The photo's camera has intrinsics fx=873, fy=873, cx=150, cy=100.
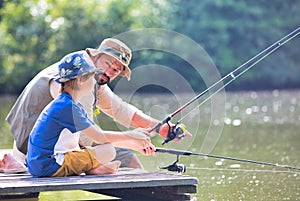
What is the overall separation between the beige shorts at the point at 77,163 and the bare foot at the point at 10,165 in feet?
1.48

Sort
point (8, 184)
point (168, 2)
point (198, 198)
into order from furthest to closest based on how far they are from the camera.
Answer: point (168, 2)
point (198, 198)
point (8, 184)

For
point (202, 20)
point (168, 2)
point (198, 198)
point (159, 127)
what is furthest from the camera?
point (202, 20)

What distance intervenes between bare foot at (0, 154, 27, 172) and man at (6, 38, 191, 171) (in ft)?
0.64

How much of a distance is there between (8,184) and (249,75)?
2786 cm

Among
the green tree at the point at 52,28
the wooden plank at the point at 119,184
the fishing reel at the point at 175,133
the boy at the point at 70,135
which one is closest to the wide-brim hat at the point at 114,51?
the boy at the point at 70,135

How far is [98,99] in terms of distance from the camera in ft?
21.2

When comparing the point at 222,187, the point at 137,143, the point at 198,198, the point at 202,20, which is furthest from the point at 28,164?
the point at 202,20

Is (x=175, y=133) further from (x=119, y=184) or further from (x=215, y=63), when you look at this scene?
(x=215, y=63)

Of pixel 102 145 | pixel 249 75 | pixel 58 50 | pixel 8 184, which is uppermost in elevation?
pixel 249 75

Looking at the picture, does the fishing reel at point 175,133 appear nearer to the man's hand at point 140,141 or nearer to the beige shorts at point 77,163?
the man's hand at point 140,141

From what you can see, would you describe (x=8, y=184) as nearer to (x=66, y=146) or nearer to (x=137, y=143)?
(x=66, y=146)

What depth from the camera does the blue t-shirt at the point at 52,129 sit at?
5.34 meters

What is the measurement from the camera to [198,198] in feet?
21.6

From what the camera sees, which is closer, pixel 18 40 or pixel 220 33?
pixel 18 40
